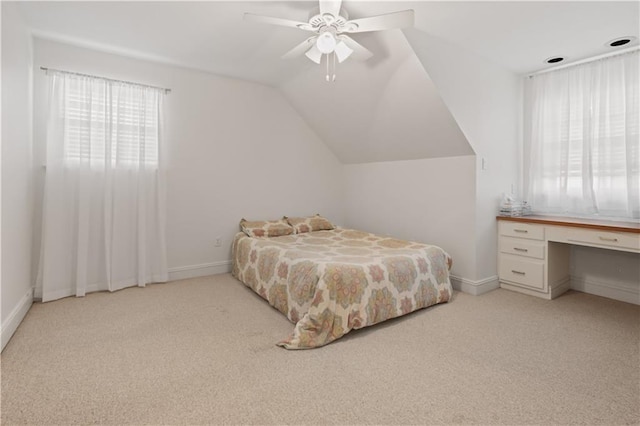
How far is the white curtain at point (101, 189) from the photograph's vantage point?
118 inches

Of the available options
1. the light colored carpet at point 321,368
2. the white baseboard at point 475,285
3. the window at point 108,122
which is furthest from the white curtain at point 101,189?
the white baseboard at point 475,285

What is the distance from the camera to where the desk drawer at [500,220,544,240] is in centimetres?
310

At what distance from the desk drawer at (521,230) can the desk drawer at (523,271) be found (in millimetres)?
231

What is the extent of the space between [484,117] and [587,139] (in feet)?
3.24

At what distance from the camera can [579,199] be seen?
3.27m

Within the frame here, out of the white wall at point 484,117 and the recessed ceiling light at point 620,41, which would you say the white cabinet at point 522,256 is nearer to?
the white wall at point 484,117

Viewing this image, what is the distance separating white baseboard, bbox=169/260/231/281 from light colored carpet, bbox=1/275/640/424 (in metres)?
0.89

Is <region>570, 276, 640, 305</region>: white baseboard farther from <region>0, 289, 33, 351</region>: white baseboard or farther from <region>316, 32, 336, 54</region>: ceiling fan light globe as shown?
<region>0, 289, 33, 351</region>: white baseboard

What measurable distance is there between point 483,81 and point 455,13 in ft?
3.57

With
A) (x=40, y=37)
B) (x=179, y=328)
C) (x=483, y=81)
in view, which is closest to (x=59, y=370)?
(x=179, y=328)

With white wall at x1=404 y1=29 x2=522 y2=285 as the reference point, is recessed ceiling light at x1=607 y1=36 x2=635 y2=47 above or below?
above

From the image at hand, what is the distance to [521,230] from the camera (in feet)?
10.6

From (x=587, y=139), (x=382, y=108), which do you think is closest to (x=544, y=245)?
(x=587, y=139)

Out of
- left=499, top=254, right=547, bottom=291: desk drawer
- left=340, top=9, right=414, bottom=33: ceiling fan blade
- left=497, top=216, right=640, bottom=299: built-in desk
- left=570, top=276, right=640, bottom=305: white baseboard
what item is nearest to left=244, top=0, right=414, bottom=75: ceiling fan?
left=340, top=9, right=414, bottom=33: ceiling fan blade
